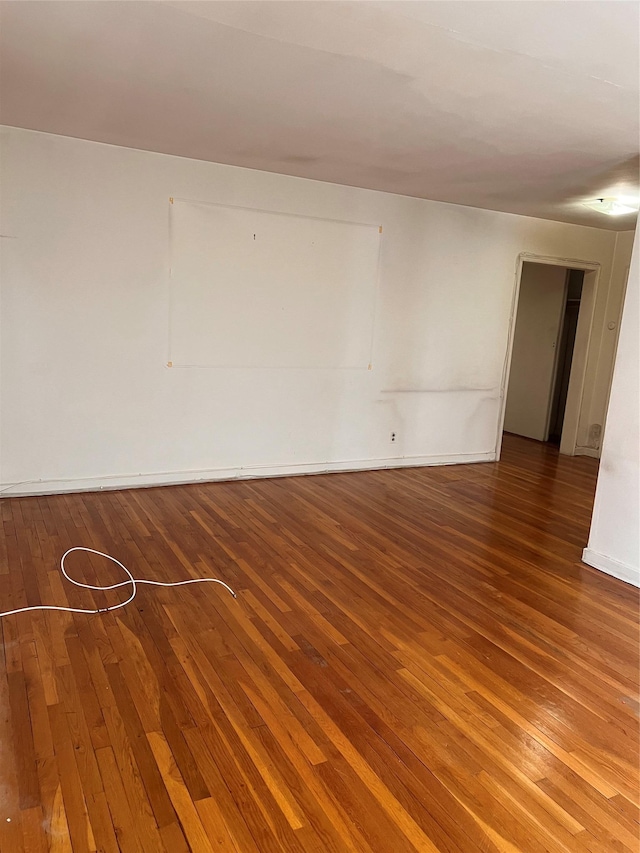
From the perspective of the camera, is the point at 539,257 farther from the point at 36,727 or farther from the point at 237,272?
the point at 36,727

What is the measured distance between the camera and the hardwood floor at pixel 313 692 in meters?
1.75

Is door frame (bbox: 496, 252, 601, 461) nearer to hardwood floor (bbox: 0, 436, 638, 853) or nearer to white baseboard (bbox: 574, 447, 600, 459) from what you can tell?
white baseboard (bbox: 574, 447, 600, 459)

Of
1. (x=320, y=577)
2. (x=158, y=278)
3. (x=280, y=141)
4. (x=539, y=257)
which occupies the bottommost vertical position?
(x=320, y=577)

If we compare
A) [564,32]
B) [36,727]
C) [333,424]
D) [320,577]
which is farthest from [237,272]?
[36,727]

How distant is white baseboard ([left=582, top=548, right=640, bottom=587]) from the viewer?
3.56 m

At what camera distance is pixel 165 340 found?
466cm

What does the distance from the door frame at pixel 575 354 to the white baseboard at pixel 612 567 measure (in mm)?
2666

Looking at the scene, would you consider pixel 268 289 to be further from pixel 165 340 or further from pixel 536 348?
pixel 536 348

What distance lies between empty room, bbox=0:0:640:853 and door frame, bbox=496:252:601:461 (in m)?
0.04

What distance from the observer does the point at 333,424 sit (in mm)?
5484

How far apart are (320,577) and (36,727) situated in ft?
5.44

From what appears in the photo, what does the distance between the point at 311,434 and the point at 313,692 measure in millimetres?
3209

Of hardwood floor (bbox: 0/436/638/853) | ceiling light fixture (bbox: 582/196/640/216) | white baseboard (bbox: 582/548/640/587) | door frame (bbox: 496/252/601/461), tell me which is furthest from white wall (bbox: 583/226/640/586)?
door frame (bbox: 496/252/601/461)

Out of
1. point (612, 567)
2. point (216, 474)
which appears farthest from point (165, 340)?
point (612, 567)
